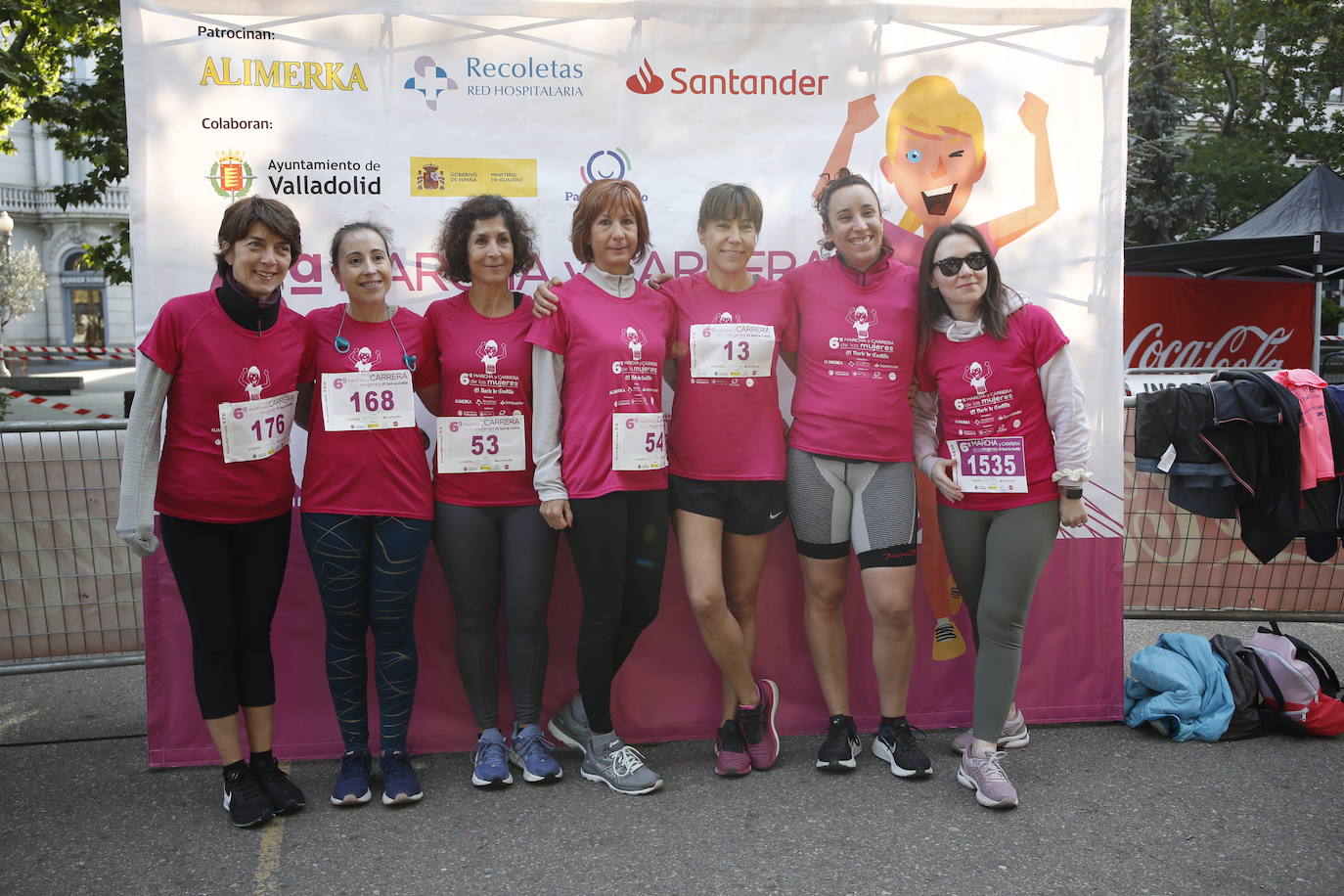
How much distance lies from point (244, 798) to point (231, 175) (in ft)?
7.03

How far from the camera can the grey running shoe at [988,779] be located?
11.2ft

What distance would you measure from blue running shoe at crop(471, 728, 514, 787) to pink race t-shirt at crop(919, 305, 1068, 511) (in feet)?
6.27

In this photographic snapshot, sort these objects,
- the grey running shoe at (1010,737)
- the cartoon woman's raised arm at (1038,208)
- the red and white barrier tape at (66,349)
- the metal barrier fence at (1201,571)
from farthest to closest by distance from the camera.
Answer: the red and white barrier tape at (66,349), the metal barrier fence at (1201,571), the cartoon woman's raised arm at (1038,208), the grey running shoe at (1010,737)

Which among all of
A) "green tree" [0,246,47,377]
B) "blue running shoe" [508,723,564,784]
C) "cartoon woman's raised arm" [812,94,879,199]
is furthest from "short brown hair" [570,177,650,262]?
"green tree" [0,246,47,377]

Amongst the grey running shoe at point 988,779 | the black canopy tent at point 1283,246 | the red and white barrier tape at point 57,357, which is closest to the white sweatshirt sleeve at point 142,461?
the grey running shoe at point 988,779

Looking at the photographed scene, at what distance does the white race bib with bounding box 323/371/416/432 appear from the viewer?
3.37m

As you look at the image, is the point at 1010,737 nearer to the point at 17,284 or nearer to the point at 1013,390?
the point at 1013,390

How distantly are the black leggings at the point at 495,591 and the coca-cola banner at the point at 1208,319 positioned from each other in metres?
10.3

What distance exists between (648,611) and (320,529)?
1.13m

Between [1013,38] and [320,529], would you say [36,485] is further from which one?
[1013,38]

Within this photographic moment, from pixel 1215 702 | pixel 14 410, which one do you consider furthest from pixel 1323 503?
pixel 14 410

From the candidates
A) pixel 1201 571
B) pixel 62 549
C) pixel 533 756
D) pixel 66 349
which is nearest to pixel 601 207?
pixel 533 756

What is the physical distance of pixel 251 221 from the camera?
3.23 meters

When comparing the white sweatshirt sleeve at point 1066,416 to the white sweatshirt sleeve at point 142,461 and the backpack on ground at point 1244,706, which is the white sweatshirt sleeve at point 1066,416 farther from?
the white sweatshirt sleeve at point 142,461
